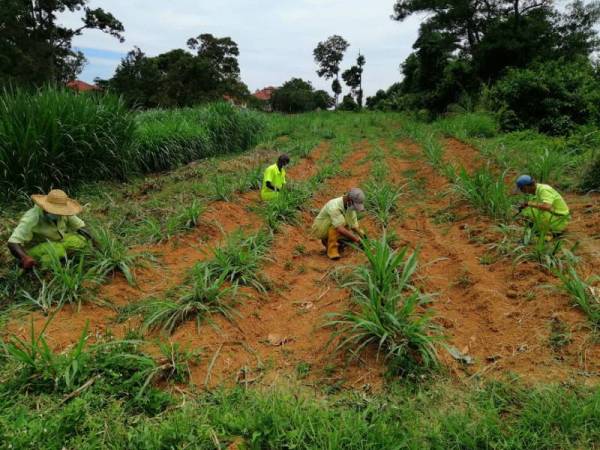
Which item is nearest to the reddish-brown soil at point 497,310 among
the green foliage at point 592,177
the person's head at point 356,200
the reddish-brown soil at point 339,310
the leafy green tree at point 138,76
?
the reddish-brown soil at point 339,310

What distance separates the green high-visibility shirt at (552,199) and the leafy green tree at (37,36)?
2263 cm

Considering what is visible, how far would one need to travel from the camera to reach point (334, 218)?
446 centimetres

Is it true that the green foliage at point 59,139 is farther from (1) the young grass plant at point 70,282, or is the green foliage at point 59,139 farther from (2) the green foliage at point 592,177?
(2) the green foliage at point 592,177

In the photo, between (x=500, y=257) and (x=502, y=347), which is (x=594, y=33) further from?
(x=502, y=347)

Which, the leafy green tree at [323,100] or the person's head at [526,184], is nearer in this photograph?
the person's head at [526,184]

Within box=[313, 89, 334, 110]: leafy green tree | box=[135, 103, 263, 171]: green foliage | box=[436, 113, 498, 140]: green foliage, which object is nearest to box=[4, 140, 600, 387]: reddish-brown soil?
box=[135, 103, 263, 171]: green foliage

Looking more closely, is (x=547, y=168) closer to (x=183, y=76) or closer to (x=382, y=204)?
(x=382, y=204)

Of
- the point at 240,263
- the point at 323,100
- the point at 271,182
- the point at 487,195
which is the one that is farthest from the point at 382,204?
the point at 323,100

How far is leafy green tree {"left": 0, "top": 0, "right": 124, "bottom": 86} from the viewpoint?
821 inches

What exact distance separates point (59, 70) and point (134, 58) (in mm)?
6382

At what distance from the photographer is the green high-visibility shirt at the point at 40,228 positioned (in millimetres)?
3561

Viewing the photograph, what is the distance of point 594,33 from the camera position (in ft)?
65.3

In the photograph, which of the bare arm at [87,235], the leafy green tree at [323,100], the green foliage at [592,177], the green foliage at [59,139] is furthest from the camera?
the leafy green tree at [323,100]

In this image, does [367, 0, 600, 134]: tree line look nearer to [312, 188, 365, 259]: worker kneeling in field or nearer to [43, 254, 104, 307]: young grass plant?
[312, 188, 365, 259]: worker kneeling in field
